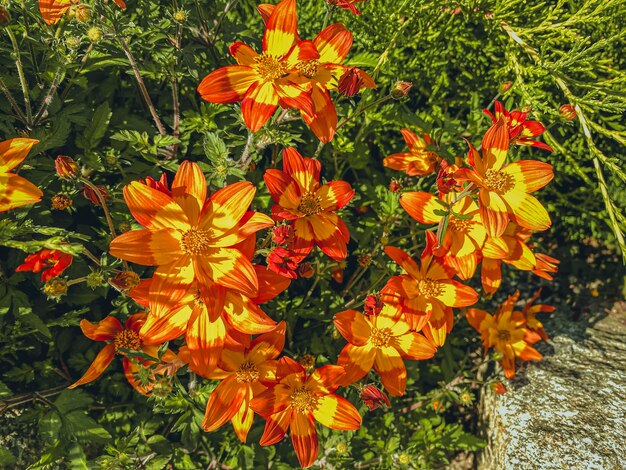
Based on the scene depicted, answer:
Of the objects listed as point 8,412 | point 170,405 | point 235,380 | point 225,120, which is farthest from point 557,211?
point 8,412

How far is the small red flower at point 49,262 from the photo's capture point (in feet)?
6.14

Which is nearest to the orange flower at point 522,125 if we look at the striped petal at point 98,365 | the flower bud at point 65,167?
the flower bud at point 65,167

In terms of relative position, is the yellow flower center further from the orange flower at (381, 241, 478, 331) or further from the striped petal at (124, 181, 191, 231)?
the striped petal at (124, 181, 191, 231)

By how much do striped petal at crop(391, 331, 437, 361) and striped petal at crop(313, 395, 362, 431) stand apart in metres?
0.33

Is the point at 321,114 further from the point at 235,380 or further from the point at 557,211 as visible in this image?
the point at 557,211

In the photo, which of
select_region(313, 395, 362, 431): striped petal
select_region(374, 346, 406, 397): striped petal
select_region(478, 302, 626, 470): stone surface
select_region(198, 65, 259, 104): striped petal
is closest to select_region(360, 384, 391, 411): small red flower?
select_region(313, 395, 362, 431): striped petal

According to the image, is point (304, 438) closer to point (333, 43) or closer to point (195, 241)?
point (195, 241)

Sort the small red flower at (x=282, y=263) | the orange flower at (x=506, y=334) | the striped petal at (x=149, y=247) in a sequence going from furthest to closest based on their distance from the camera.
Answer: the orange flower at (x=506, y=334)
the small red flower at (x=282, y=263)
the striped petal at (x=149, y=247)

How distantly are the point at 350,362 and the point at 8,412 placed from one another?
1.57 metres

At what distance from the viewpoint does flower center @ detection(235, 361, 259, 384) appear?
2000mm

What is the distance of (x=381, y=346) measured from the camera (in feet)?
7.18

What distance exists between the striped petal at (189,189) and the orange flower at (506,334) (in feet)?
5.21

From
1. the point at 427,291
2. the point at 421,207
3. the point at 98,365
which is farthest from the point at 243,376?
the point at 421,207

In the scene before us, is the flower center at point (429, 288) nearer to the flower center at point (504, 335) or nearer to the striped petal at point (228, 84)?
the flower center at point (504, 335)
